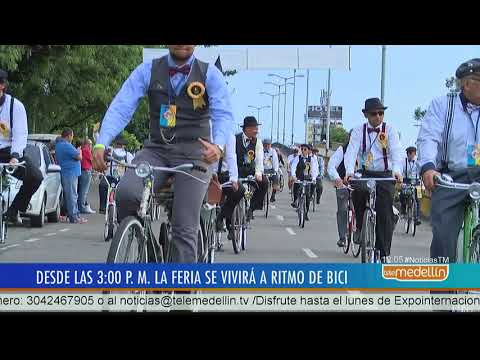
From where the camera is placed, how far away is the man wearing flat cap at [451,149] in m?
5.35

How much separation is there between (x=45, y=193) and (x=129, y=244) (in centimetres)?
965

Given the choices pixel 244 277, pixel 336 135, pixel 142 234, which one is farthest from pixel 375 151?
pixel 336 135

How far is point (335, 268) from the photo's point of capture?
198 inches

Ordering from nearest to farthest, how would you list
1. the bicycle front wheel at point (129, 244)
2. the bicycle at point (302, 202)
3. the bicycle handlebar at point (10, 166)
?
the bicycle front wheel at point (129, 244)
the bicycle handlebar at point (10, 166)
the bicycle at point (302, 202)

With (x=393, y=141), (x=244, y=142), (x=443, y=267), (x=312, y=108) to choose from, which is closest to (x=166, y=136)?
(x=443, y=267)

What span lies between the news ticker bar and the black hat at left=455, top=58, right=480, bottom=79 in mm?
1268

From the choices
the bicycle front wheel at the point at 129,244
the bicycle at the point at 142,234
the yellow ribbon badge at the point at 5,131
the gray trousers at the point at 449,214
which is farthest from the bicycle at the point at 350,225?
the bicycle front wheel at the point at 129,244

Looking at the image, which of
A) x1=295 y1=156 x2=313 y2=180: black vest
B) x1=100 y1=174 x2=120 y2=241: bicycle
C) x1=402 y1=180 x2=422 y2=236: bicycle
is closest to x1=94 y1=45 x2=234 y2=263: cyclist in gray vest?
x1=100 y1=174 x2=120 y2=241: bicycle

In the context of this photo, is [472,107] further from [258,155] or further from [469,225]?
[258,155]

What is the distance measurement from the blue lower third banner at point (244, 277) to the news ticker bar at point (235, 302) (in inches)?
2.1

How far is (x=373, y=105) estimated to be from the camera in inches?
269

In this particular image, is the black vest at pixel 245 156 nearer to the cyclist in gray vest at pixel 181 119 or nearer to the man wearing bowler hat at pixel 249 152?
the man wearing bowler hat at pixel 249 152
